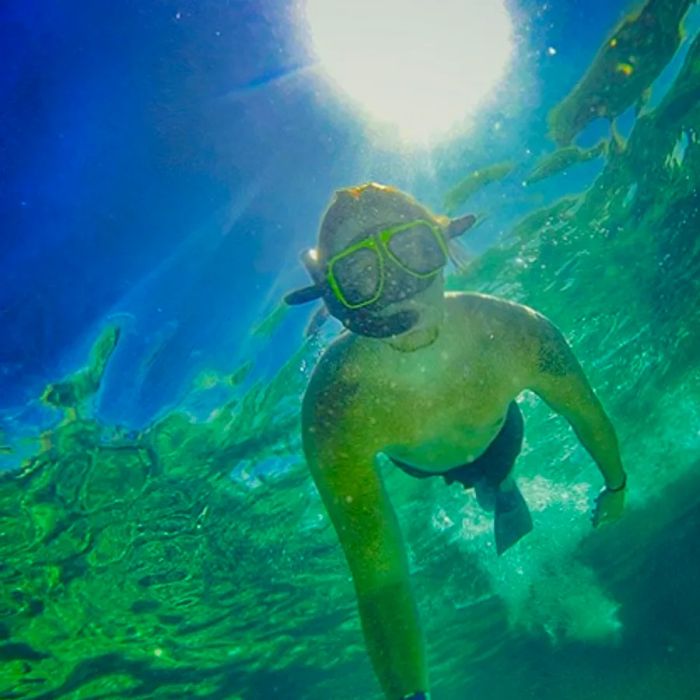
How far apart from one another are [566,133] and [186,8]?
6.53 m

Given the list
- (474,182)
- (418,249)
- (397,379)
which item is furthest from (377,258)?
(474,182)

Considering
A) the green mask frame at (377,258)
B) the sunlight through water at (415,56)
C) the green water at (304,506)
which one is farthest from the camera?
the green water at (304,506)

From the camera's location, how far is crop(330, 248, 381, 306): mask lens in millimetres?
3125

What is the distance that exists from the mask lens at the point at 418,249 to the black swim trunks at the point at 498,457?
2.04 m

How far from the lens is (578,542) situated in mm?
26859

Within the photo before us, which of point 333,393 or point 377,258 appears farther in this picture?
point 333,393

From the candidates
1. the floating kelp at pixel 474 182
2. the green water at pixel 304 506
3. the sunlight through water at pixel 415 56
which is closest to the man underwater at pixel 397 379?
the sunlight through water at pixel 415 56

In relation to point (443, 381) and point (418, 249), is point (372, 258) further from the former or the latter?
point (443, 381)

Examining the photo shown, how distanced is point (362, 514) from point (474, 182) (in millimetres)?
7705

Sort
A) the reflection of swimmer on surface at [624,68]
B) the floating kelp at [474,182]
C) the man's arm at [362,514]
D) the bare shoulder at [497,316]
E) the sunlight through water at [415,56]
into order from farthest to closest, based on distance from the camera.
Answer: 1. the floating kelp at [474,182]
2. the reflection of swimmer on surface at [624,68]
3. the sunlight through water at [415,56]
4. the bare shoulder at [497,316]
5. the man's arm at [362,514]

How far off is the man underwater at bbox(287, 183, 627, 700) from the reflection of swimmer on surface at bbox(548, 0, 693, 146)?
22.8 ft

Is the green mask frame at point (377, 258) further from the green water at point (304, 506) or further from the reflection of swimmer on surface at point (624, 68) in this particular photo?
the reflection of swimmer on surface at point (624, 68)

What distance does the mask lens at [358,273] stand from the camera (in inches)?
123

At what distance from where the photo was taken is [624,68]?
30.5 ft
